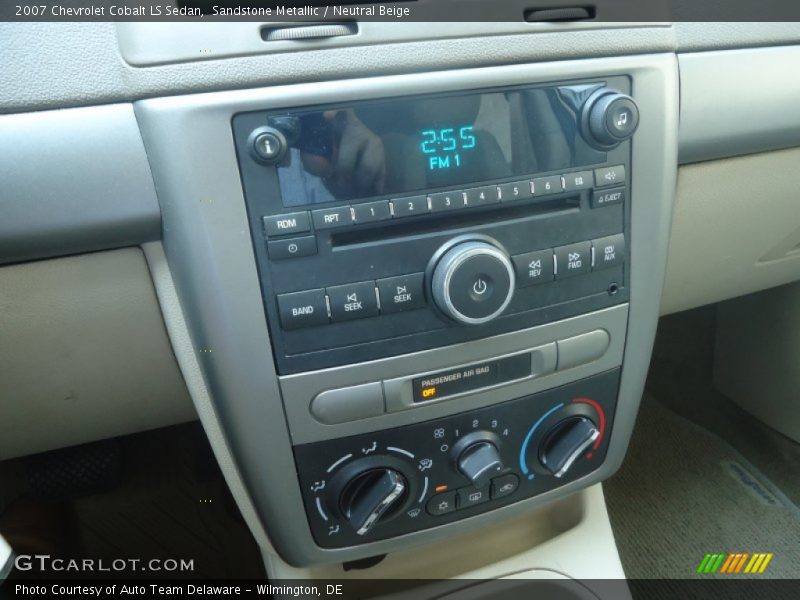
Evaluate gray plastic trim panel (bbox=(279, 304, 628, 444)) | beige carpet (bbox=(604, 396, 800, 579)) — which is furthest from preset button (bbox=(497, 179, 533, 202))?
beige carpet (bbox=(604, 396, 800, 579))

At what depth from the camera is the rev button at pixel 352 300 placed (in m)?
0.50

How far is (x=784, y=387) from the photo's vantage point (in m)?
1.14

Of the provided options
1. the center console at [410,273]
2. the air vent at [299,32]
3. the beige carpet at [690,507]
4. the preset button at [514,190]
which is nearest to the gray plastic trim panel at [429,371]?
the center console at [410,273]

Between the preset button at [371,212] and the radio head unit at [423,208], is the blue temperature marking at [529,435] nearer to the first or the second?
the radio head unit at [423,208]

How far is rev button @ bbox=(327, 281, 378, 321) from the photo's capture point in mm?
502

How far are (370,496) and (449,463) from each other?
0.25ft

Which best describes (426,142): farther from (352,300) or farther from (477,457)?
(477,457)

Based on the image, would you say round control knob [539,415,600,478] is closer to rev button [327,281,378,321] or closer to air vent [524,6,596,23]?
rev button [327,281,378,321]

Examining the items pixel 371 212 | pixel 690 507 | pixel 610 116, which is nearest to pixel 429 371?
pixel 371 212

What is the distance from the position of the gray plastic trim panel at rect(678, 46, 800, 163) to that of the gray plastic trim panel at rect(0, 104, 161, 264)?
1.50ft

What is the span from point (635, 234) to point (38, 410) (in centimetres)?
57

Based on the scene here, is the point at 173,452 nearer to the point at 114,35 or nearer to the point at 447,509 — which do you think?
the point at 447,509

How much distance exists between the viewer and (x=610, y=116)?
1.70 ft


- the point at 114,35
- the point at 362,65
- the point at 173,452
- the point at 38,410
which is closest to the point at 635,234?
the point at 362,65
